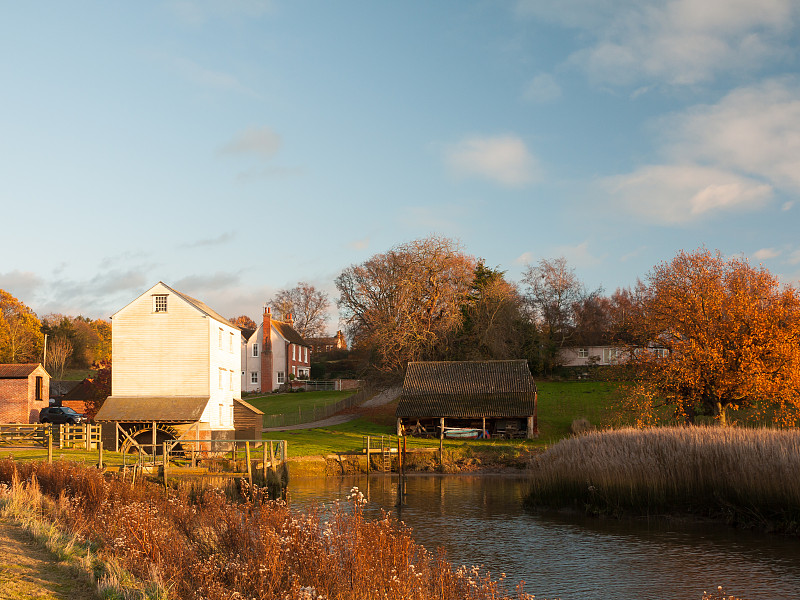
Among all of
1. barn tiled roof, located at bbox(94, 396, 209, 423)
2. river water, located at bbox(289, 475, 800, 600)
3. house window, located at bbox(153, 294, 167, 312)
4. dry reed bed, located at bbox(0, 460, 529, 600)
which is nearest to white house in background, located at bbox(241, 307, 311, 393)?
house window, located at bbox(153, 294, 167, 312)

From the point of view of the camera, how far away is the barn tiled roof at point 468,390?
51031 millimetres

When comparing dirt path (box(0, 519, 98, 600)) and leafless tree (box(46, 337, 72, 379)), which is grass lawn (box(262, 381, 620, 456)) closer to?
dirt path (box(0, 519, 98, 600))

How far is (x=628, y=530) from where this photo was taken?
2275 cm

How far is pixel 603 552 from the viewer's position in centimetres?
1961

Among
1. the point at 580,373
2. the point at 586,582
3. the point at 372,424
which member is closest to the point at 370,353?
the point at 372,424

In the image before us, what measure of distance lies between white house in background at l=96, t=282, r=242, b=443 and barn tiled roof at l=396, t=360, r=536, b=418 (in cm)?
1493

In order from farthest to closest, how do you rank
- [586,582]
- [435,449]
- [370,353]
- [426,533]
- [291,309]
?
[291,309]
[370,353]
[435,449]
[426,533]
[586,582]

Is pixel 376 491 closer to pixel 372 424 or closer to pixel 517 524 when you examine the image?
pixel 517 524

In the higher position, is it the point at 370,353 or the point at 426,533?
the point at 370,353

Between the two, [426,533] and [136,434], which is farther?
[136,434]

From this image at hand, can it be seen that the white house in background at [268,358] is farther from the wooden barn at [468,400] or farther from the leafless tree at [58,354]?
the wooden barn at [468,400]

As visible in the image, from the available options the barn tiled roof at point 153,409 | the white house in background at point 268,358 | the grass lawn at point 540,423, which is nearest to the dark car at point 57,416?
the grass lawn at point 540,423

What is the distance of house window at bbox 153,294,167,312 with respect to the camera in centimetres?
4306

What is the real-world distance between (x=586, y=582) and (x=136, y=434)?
3042 centimetres
